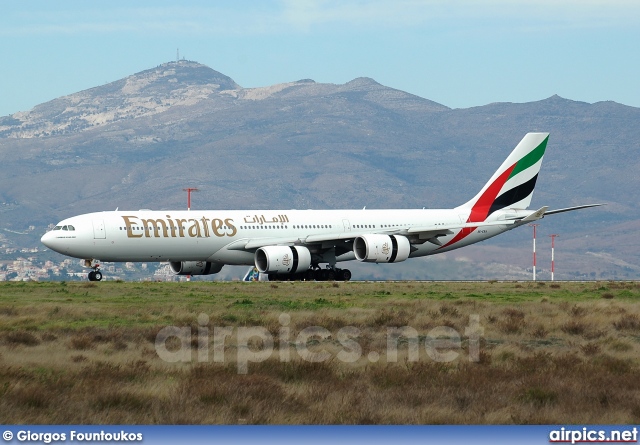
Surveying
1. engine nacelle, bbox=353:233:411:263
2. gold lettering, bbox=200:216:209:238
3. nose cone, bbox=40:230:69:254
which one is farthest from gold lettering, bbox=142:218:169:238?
engine nacelle, bbox=353:233:411:263

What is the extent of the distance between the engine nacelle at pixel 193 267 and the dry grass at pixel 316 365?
19073 mm

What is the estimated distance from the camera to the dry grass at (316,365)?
19.4 metres

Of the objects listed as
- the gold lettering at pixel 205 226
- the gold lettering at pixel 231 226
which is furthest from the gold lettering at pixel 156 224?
the gold lettering at pixel 231 226

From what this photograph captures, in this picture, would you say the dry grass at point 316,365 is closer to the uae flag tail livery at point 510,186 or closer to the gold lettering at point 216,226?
the gold lettering at point 216,226

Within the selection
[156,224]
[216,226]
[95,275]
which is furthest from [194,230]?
[95,275]

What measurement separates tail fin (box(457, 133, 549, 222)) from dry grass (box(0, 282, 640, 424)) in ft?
80.0

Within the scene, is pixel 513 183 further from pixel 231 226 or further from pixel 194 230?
pixel 194 230

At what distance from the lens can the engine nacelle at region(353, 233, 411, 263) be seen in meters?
59.3

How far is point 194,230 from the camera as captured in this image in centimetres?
5744

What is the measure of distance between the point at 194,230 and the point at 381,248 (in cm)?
941

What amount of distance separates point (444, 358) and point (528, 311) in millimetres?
12756

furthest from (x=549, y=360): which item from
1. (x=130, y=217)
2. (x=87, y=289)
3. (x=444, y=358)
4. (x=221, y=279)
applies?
(x=221, y=279)

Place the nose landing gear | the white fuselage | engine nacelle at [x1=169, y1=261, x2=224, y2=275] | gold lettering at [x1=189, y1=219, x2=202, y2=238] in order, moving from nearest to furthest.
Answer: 1. the white fuselage
2. gold lettering at [x1=189, y1=219, x2=202, y2=238]
3. the nose landing gear
4. engine nacelle at [x1=169, y1=261, x2=224, y2=275]

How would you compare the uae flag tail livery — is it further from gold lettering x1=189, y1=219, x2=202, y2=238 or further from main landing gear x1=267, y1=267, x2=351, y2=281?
gold lettering x1=189, y1=219, x2=202, y2=238
